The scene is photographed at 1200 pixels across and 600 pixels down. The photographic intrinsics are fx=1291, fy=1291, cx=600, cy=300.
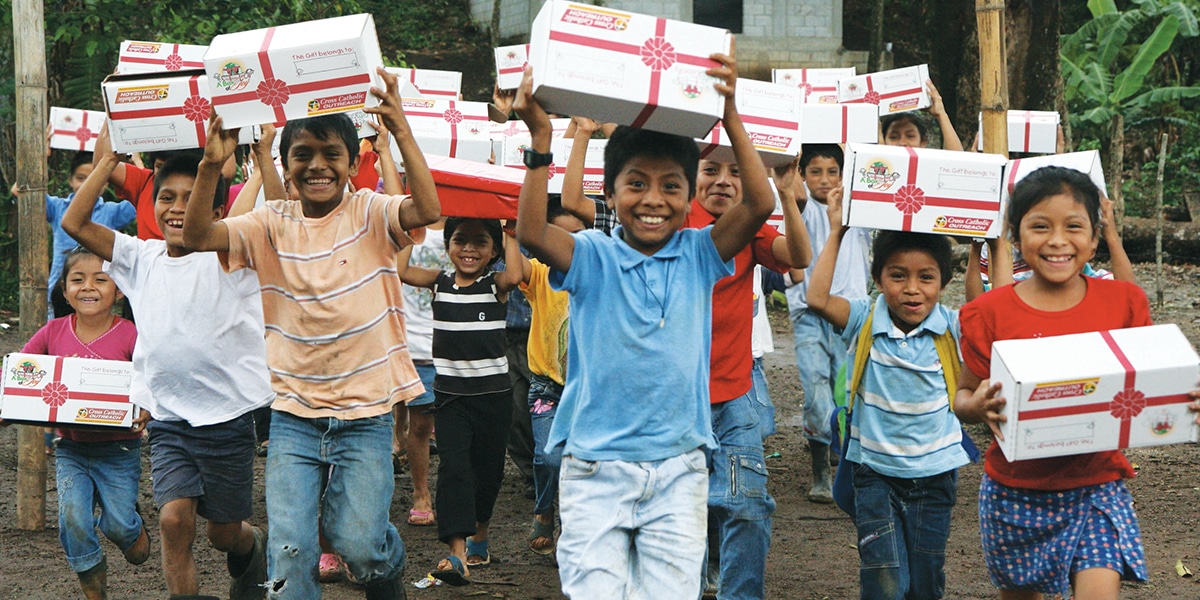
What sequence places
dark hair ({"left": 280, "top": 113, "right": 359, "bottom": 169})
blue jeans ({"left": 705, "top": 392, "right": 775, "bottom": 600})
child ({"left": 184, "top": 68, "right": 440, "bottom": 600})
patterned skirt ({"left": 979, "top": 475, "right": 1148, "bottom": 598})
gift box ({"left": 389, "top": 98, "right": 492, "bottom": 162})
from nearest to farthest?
patterned skirt ({"left": 979, "top": 475, "right": 1148, "bottom": 598}) < child ({"left": 184, "top": 68, "right": 440, "bottom": 600}) < dark hair ({"left": 280, "top": 113, "right": 359, "bottom": 169}) < blue jeans ({"left": 705, "top": 392, "right": 775, "bottom": 600}) < gift box ({"left": 389, "top": 98, "right": 492, "bottom": 162})

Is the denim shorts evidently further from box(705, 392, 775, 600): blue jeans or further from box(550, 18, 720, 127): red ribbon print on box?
box(550, 18, 720, 127): red ribbon print on box

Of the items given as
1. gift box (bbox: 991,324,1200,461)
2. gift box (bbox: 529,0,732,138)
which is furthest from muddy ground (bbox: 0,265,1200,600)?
gift box (bbox: 529,0,732,138)

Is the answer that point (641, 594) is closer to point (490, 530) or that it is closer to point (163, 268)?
point (163, 268)

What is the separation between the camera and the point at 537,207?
3686 mm

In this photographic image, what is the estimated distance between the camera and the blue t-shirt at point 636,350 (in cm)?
373

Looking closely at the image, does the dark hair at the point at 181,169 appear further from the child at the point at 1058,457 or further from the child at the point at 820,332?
the child at the point at 820,332

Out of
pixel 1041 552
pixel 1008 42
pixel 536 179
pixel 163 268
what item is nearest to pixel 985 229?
pixel 1041 552

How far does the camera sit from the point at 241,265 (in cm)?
460

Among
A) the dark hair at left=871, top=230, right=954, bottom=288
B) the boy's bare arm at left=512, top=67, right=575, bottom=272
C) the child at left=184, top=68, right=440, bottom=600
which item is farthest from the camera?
the dark hair at left=871, top=230, right=954, bottom=288

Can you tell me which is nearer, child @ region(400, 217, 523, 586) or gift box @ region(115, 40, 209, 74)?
child @ region(400, 217, 523, 586)

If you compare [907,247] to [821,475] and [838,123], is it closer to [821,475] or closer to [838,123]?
[838,123]

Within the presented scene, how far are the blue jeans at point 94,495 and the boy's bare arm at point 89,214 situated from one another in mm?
912

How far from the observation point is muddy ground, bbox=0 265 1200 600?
19.2 ft

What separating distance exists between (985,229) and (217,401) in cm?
292
